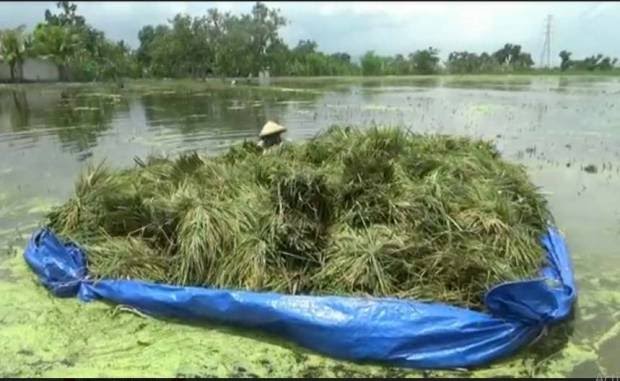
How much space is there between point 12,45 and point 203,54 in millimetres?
14027

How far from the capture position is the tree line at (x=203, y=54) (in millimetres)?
36906

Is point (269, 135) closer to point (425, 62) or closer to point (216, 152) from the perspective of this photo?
point (216, 152)

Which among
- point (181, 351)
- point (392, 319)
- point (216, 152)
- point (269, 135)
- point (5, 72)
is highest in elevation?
point (5, 72)

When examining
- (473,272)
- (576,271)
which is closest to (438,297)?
(473,272)

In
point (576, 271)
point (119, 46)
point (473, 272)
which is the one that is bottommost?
point (576, 271)

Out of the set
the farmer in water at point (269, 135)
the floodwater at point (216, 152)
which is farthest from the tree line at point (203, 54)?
the farmer in water at point (269, 135)

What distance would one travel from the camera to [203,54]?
A: 43625mm

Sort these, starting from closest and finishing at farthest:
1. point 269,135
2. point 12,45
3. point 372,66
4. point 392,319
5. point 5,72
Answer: point 392,319 < point 269,135 < point 12,45 < point 5,72 < point 372,66

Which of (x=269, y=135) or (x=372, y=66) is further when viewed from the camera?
(x=372, y=66)

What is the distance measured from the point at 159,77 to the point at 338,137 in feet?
137

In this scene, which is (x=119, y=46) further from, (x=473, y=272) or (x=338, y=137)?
(x=473, y=272)

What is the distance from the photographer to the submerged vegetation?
14.3ft

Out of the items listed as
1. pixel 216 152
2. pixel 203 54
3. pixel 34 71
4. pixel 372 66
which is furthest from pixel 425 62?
pixel 216 152

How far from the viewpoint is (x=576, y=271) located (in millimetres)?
5227
